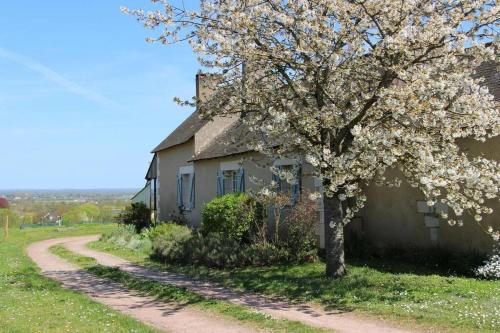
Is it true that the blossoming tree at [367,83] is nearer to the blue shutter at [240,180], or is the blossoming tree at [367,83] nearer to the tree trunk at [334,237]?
the tree trunk at [334,237]

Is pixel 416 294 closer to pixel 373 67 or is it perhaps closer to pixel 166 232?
pixel 373 67

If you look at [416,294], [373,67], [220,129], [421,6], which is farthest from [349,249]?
[220,129]

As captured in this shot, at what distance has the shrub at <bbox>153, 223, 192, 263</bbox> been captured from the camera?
1482 cm

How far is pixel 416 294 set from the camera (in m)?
9.18

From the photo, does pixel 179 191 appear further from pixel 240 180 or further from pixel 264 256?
pixel 264 256

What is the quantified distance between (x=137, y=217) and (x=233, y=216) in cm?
1210

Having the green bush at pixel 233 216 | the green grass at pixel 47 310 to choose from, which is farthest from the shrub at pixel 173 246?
the green grass at pixel 47 310

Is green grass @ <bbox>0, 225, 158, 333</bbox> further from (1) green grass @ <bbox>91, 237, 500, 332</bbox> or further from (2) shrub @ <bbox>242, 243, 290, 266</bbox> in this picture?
(2) shrub @ <bbox>242, 243, 290, 266</bbox>

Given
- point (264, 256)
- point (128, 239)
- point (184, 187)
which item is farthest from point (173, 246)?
point (184, 187)

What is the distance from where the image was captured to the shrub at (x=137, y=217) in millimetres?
26391

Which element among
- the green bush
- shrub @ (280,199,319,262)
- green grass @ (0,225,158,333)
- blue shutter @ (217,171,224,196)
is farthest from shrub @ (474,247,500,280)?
blue shutter @ (217,171,224,196)

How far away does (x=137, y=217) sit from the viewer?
26.5m

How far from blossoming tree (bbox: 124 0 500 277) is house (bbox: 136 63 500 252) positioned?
1258 mm

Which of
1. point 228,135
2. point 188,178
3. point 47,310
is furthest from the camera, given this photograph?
point 188,178
